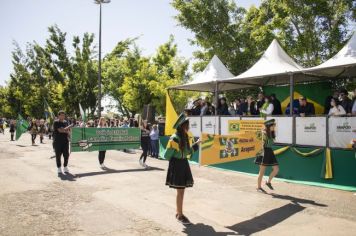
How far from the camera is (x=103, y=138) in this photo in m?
13.9

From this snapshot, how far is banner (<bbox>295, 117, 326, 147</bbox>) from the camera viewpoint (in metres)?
11.1

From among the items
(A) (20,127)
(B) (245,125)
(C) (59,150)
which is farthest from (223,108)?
(A) (20,127)

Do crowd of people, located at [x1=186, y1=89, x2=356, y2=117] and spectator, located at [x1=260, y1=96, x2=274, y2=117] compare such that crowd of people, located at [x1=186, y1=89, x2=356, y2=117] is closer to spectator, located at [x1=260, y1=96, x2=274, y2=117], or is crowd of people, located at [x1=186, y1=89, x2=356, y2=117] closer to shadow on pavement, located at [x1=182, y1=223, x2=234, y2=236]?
spectator, located at [x1=260, y1=96, x2=274, y2=117]

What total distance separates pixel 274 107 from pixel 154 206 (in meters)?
7.32

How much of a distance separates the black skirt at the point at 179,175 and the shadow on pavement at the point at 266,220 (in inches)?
44.7

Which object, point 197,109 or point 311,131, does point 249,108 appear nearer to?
point 197,109

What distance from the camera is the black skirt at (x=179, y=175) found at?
6.60 metres

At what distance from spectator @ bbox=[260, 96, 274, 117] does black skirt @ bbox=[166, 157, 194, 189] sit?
6933 millimetres

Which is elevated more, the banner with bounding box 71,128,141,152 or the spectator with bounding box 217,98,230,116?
the spectator with bounding box 217,98,230,116

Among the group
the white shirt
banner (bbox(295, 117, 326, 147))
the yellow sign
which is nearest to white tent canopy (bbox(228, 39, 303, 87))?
the yellow sign

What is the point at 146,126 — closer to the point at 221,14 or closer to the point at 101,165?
the point at 101,165

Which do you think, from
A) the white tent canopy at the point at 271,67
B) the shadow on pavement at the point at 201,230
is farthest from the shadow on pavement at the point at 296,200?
the white tent canopy at the point at 271,67

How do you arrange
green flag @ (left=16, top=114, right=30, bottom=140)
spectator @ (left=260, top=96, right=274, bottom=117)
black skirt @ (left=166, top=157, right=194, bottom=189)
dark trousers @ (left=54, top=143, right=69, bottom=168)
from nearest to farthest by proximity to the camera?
black skirt @ (left=166, top=157, right=194, bottom=189) → dark trousers @ (left=54, top=143, right=69, bottom=168) → spectator @ (left=260, top=96, right=274, bottom=117) → green flag @ (left=16, top=114, right=30, bottom=140)

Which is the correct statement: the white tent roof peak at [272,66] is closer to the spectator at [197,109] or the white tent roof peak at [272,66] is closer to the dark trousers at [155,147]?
the spectator at [197,109]
